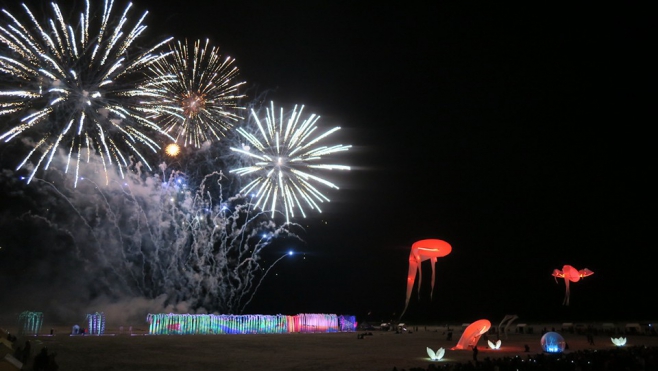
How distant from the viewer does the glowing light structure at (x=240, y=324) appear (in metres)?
39.8

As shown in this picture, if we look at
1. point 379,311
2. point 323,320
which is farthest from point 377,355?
point 379,311

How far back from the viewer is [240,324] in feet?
→ 147

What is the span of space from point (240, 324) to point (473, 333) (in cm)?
2347

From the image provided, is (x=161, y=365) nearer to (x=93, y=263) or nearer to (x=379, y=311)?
(x=93, y=263)

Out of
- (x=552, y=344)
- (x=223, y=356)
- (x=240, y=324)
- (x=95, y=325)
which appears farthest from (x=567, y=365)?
(x=240, y=324)

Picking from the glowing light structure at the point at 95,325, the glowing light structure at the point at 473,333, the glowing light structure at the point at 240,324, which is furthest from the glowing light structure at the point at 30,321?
the glowing light structure at the point at 473,333

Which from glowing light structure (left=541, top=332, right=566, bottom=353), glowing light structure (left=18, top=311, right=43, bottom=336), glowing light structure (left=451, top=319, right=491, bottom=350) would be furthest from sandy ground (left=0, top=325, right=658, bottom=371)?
glowing light structure (left=18, top=311, right=43, bottom=336)

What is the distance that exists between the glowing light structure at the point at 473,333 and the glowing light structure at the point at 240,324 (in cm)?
2169

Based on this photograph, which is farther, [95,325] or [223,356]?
[95,325]

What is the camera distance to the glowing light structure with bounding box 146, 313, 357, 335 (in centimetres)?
Answer: 3981

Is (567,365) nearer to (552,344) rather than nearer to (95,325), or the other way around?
(552,344)

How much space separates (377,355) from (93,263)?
42038 millimetres

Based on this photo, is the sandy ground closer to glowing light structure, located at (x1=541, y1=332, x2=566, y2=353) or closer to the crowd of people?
glowing light structure, located at (x1=541, y1=332, x2=566, y2=353)

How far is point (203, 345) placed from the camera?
28641 mm
